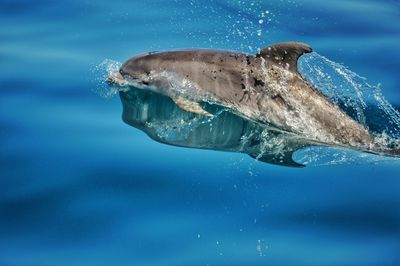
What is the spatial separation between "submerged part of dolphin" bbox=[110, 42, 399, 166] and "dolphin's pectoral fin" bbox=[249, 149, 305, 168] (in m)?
0.01

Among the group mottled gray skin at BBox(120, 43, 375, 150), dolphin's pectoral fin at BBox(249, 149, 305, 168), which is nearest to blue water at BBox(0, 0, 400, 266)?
dolphin's pectoral fin at BBox(249, 149, 305, 168)

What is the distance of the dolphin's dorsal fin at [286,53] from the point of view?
699 cm

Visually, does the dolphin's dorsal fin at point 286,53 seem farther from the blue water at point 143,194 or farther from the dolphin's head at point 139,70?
the dolphin's head at point 139,70

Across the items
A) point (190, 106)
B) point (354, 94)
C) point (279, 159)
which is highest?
point (354, 94)

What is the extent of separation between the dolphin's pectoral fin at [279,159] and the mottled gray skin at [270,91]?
0.59 meters

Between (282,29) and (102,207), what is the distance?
614 cm

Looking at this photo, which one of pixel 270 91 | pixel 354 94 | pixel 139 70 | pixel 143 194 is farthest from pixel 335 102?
pixel 143 194

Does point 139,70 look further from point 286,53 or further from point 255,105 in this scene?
point 286,53

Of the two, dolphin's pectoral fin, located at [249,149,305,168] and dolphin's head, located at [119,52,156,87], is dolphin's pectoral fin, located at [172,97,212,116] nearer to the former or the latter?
dolphin's head, located at [119,52,156,87]

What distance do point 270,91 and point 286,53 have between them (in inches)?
19.8

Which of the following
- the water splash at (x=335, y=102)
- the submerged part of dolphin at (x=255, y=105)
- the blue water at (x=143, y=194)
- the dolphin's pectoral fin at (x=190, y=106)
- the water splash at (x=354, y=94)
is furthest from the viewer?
the water splash at (x=354, y=94)

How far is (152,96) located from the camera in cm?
796

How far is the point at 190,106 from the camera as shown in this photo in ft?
24.5

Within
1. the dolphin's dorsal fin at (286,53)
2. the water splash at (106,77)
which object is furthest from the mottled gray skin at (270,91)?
the water splash at (106,77)
